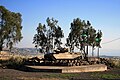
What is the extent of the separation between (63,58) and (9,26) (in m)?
27.5

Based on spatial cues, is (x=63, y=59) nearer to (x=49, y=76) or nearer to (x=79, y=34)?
(x=49, y=76)

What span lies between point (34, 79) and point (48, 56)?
1379 centimetres

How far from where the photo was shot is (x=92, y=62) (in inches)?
1345

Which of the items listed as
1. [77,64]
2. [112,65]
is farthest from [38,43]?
[77,64]

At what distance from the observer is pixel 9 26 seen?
5756 centimetres

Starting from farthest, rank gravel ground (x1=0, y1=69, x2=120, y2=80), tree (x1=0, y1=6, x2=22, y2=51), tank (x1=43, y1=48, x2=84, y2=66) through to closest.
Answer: tree (x1=0, y1=6, x2=22, y2=51) < tank (x1=43, y1=48, x2=84, y2=66) < gravel ground (x1=0, y1=69, x2=120, y2=80)

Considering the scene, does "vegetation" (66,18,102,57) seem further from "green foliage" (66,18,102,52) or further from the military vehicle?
the military vehicle

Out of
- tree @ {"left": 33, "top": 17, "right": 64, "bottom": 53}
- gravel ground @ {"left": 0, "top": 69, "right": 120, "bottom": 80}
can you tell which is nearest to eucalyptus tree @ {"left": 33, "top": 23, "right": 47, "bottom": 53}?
tree @ {"left": 33, "top": 17, "right": 64, "bottom": 53}

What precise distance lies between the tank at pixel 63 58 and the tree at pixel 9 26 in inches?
1013

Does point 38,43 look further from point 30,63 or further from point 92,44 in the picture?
point 30,63

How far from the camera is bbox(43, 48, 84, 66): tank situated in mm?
30969

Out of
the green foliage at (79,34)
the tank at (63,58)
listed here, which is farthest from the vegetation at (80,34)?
the tank at (63,58)

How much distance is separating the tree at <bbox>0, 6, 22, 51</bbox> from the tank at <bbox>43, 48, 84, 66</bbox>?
25733mm

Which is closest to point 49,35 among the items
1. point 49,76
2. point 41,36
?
point 41,36
